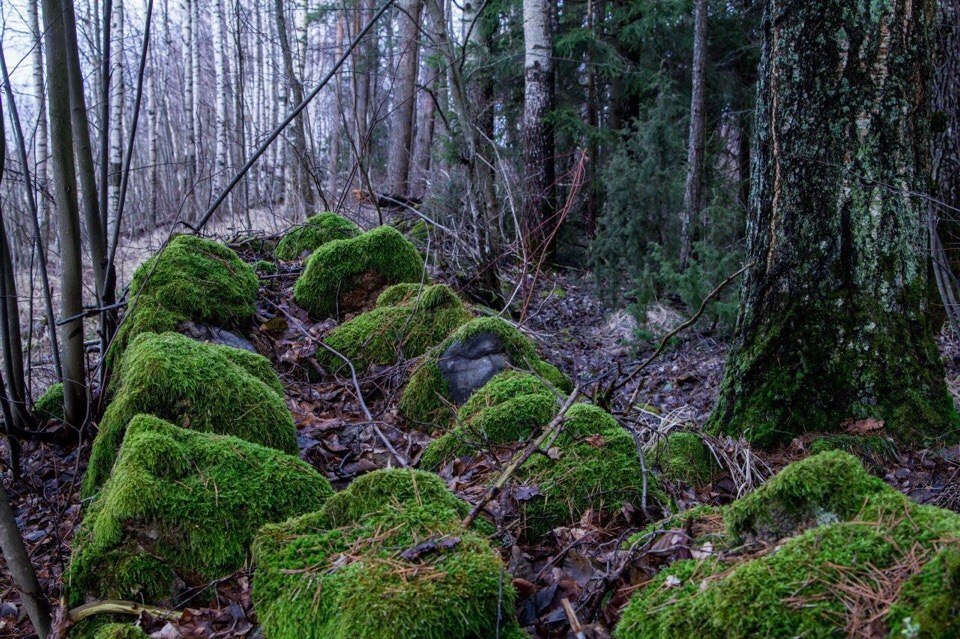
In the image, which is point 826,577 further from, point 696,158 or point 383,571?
point 696,158

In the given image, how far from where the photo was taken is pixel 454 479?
331 centimetres

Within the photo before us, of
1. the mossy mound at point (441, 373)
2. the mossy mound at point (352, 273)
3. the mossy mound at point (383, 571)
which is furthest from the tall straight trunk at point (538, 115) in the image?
the mossy mound at point (383, 571)

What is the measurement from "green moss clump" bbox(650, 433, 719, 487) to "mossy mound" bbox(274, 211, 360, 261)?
453cm

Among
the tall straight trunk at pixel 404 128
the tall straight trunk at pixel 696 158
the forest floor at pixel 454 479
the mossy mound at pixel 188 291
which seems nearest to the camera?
the forest floor at pixel 454 479

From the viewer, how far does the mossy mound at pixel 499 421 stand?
3.53 meters

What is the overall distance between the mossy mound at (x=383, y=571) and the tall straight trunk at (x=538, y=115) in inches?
341

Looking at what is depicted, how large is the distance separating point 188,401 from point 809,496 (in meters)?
2.98

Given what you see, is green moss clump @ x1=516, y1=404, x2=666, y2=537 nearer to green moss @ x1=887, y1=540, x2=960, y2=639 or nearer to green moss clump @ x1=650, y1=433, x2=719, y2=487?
green moss clump @ x1=650, y1=433, x2=719, y2=487

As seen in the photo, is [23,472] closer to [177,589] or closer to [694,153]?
[177,589]

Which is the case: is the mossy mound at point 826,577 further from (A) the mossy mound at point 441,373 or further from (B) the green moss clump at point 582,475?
(A) the mossy mound at point 441,373

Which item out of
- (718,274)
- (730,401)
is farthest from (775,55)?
(718,274)

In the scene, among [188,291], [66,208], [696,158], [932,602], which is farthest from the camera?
[696,158]

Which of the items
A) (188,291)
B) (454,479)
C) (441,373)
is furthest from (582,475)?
(188,291)

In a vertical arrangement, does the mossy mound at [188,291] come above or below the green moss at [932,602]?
above
